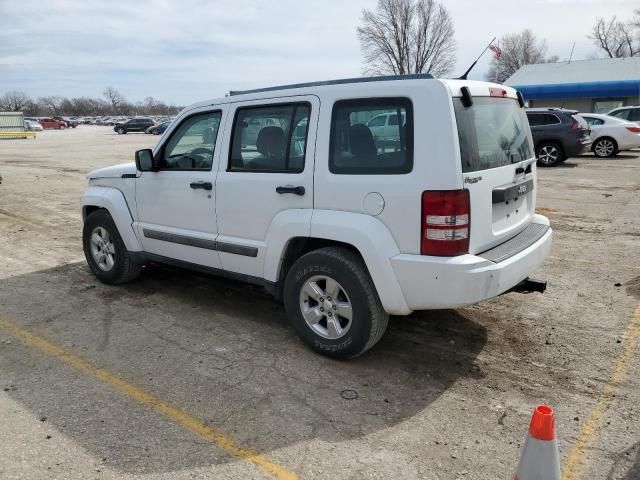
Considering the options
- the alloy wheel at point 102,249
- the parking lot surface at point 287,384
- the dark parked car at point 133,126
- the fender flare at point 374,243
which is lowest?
the parking lot surface at point 287,384

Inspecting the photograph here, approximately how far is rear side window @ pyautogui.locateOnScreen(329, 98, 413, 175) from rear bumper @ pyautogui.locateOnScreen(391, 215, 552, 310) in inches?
24.1

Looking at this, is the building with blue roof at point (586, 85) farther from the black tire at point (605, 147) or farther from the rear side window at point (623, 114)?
the black tire at point (605, 147)

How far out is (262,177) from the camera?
4.07 m

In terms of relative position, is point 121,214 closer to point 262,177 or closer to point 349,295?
point 262,177

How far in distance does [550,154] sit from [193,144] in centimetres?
1413

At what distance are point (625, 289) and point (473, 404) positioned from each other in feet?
9.53

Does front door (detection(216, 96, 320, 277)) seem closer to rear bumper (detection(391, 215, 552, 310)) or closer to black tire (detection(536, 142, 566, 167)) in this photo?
rear bumper (detection(391, 215, 552, 310))

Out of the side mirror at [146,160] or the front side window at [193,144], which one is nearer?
the front side window at [193,144]

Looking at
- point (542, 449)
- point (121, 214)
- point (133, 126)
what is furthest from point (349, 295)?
point (133, 126)

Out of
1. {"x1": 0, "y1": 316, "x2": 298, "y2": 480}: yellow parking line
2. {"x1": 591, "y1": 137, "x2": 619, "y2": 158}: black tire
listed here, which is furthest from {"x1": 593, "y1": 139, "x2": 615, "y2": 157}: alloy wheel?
{"x1": 0, "y1": 316, "x2": 298, "y2": 480}: yellow parking line

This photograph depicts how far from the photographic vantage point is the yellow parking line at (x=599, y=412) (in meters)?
2.73

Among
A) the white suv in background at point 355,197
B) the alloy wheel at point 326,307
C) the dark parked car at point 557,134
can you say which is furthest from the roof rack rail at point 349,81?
the dark parked car at point 557,134

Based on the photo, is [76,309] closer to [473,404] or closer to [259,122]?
[259,122]

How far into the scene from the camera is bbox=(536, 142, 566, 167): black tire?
16.0 metres
